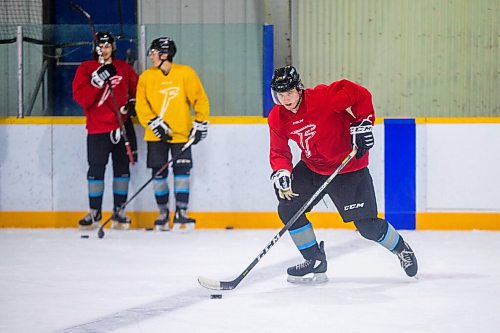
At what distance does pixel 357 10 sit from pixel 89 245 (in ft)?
11.2

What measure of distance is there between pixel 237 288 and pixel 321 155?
27.5 inches

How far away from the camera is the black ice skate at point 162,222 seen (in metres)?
6.57

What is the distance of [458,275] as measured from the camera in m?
4.72

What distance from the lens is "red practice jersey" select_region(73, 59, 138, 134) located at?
657 cm

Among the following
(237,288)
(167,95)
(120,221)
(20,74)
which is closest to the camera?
(237,288)

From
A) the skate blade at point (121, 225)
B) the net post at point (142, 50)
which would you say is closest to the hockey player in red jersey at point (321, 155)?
the skate blade at point (121, 225)

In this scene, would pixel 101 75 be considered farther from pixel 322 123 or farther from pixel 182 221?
pixel 322 123

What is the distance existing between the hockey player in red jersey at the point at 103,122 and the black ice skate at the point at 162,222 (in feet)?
0.71

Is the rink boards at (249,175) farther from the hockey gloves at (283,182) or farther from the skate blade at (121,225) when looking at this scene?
the hockey gloves at (283,182)

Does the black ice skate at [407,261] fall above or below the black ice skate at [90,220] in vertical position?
above

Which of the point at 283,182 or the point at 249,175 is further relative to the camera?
the point at 249,175

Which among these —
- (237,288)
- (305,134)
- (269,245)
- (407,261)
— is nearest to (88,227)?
(237,288)

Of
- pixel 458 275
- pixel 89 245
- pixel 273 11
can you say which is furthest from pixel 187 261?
pixel 273 11

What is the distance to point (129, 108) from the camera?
22.0 feet
